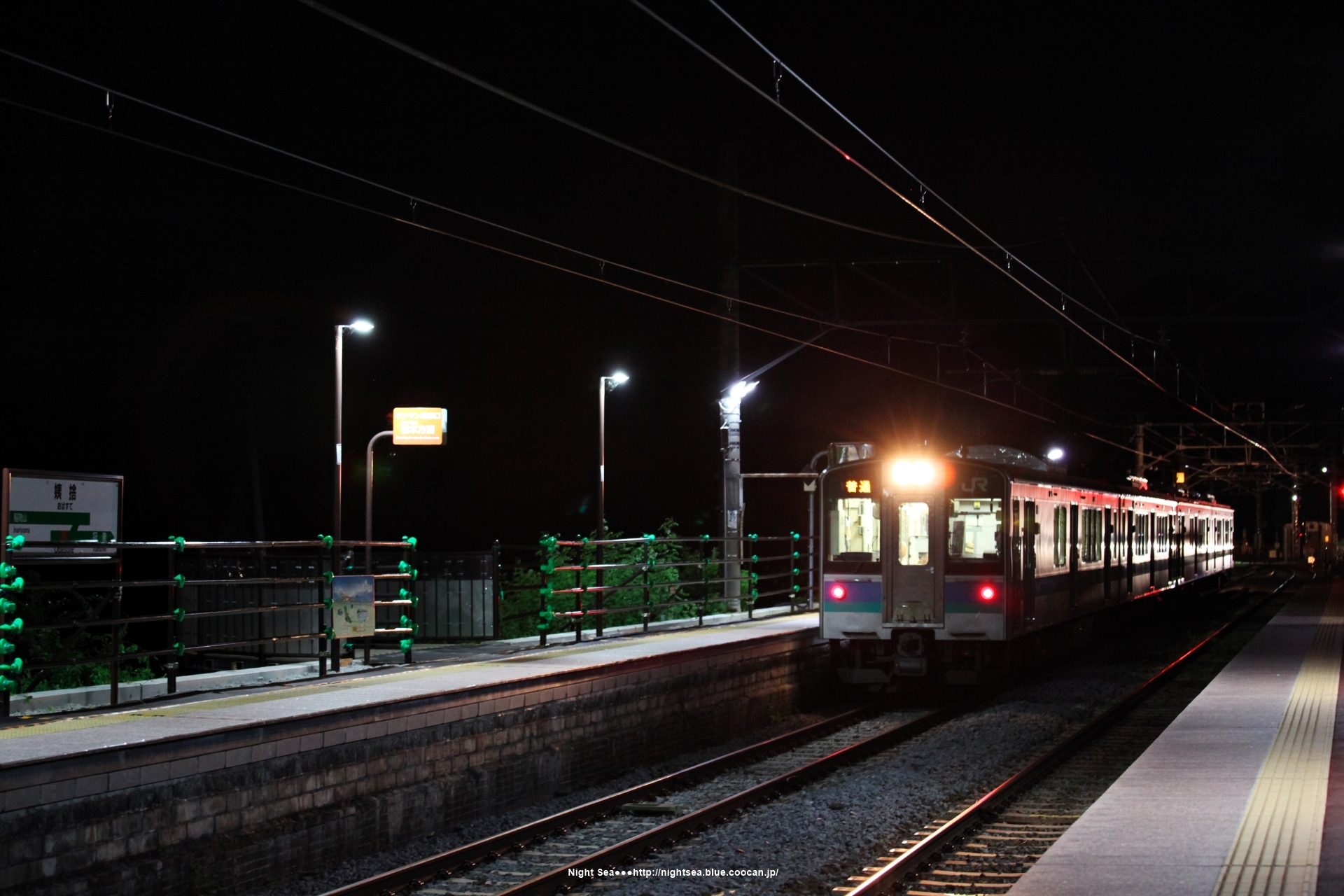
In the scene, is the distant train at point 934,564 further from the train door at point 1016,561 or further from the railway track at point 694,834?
the railway track at point 694,834

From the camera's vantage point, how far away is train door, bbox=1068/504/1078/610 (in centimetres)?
1936

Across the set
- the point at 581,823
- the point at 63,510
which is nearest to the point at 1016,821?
the point at 581,823

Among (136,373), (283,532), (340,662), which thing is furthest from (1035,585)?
(283,532)

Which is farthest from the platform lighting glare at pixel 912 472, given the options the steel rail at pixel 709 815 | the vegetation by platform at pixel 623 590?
the steel rail at pixel 709 815

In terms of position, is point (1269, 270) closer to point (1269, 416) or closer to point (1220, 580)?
point (1220, 580)

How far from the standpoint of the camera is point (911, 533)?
54.3 feet

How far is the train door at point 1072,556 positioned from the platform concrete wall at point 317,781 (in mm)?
7894

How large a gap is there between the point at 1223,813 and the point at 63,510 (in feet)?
25.8

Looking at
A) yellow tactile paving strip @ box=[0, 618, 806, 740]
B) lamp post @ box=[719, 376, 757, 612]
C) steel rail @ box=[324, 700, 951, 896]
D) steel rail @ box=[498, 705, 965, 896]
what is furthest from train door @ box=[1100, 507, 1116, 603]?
yellow tactile paving strip @ box=[0, 618, 806, 740]

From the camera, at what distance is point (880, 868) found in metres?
8.55

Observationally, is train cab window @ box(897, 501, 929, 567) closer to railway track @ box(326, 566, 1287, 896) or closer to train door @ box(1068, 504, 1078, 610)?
railway track @ box(326, 566, 1287, 896)

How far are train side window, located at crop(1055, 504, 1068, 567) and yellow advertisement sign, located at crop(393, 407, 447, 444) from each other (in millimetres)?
10600

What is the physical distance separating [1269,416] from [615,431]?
Result: 22.9m

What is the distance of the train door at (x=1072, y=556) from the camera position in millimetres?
19359
